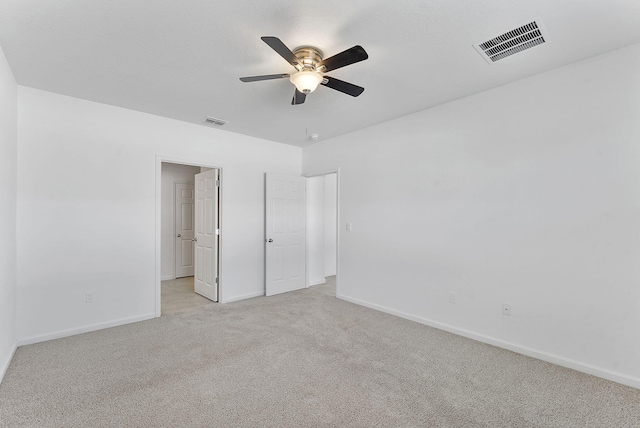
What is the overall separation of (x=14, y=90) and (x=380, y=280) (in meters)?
4.63

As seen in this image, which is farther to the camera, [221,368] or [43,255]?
[43,255]

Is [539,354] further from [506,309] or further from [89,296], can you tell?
[89,296]

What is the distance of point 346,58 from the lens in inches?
81.5

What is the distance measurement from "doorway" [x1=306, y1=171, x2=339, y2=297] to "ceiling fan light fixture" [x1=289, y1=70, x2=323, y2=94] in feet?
10.2

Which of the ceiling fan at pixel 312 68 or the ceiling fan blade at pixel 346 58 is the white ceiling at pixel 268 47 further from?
the ceiling fan blade at pixel 346 58

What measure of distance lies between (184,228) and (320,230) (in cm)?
310

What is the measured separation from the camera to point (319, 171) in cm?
533

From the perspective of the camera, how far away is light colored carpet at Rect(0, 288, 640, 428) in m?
1.98

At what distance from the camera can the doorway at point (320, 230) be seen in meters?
5.79

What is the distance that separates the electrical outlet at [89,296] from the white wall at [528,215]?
3.58 meters

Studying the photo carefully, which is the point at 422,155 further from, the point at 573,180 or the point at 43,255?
the point at 43,255

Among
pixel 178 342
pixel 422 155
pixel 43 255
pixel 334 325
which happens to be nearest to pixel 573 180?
pixel 422 155

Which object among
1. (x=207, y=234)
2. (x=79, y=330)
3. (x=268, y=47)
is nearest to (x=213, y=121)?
(x=207, y=234)

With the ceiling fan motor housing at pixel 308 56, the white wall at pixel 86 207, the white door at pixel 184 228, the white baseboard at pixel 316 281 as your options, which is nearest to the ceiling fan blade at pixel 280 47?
the ceiling fan motor housing at pixel 308 56
